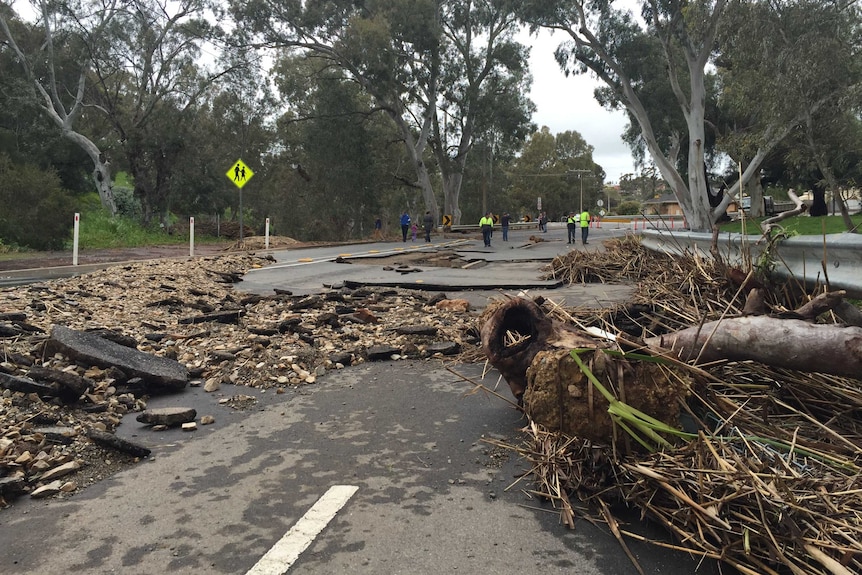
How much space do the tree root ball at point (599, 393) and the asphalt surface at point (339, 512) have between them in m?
0.43

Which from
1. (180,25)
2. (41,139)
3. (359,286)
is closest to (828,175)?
(359,286)

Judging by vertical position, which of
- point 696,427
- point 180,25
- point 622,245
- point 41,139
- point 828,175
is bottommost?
point 696,427

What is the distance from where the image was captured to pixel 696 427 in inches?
117

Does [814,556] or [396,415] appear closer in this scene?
[814,556]

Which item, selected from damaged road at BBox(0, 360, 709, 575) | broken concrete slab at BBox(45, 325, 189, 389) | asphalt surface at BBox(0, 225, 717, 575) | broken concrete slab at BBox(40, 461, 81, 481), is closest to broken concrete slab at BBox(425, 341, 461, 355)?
asphalt surface at BBox(0, 225, 717, 575)

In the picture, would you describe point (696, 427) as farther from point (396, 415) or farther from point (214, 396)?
point (214, 396)

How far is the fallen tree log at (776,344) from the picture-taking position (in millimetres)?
2855

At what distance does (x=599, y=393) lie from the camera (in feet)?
9.90

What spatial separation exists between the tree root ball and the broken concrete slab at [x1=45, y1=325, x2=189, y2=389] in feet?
11.6

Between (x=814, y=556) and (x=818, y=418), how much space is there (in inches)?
48.5

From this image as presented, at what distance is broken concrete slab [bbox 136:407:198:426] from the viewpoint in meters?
4.44

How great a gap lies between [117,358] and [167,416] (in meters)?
1.27

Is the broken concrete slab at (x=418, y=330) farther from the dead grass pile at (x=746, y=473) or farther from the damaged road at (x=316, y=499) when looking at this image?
the dead grass pile at (x=746, y=473)

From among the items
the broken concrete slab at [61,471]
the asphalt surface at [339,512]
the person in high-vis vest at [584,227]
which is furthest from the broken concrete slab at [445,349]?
the person in high-vis vest at [584,227]
